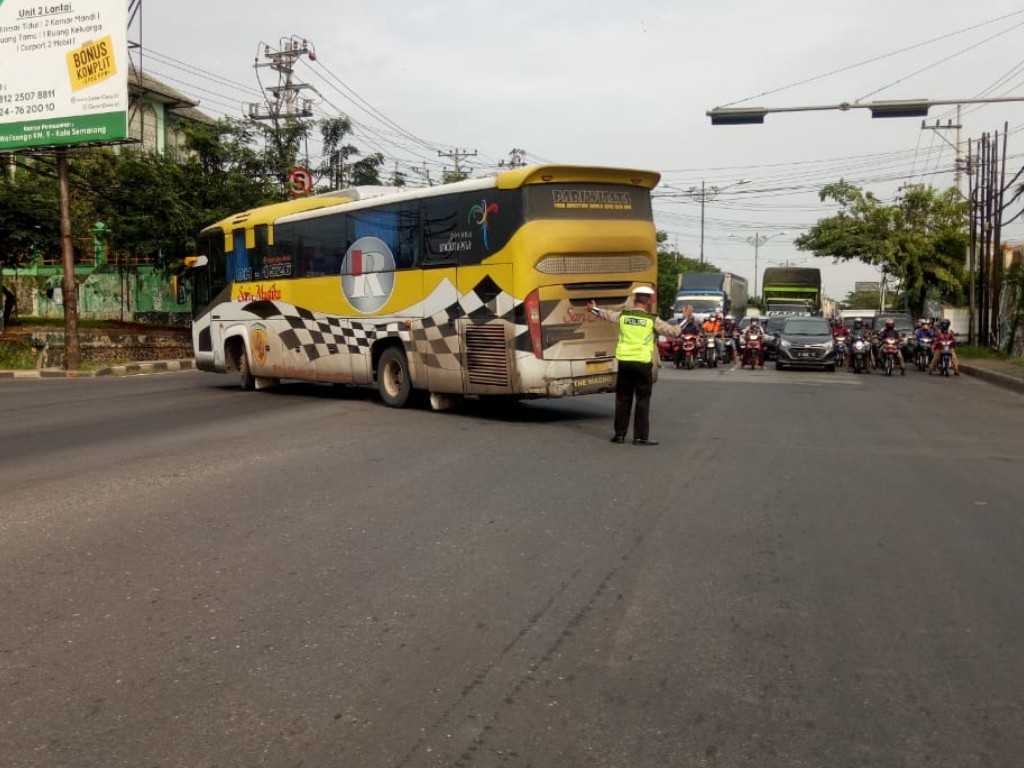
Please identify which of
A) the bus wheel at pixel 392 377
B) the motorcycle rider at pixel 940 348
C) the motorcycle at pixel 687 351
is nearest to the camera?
the bus wheel at pixel 392 377

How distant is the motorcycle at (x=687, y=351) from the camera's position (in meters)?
25.8

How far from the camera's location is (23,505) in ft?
23.3

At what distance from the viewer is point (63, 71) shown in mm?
20875

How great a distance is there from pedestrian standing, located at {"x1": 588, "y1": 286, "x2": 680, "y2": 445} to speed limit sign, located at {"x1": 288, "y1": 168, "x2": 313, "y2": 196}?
2291cm

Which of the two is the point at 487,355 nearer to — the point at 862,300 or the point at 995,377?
the point at 995,377

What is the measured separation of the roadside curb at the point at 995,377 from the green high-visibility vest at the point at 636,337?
41.2 ft

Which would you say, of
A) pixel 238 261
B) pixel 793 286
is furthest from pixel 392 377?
pixel 793 286

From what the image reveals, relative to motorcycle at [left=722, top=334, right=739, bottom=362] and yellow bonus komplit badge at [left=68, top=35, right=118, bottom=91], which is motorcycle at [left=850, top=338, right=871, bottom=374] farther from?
yellow bonus komplit badge at [left=68, top=35, right=118, bottom=91]

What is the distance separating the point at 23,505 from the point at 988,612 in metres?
6.32

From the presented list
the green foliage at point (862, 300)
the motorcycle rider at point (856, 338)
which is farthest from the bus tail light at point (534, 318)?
the green foliage at point (862, 300)

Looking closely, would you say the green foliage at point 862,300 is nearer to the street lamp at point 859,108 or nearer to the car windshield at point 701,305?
the car windshield at point 701,305

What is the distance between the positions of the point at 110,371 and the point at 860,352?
19.3 metres

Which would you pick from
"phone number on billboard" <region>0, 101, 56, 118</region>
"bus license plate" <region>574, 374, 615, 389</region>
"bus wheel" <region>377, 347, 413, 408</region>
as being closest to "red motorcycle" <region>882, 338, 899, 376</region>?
"bus license plate" <region>574, 374, 615, 389</region>

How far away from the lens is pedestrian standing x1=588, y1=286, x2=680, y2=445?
10141 millimetres
